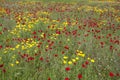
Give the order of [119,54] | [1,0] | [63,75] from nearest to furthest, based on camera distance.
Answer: [63,75], [119,54], [1,0]

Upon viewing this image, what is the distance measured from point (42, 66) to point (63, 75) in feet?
2.09

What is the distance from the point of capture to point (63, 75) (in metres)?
4.80

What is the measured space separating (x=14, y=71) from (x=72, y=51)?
6.81 ft

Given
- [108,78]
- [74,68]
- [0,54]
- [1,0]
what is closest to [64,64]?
[74,68]

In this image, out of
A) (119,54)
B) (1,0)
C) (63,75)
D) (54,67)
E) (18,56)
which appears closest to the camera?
(63,75)

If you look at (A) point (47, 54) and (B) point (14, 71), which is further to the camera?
(A) point (47, 54)

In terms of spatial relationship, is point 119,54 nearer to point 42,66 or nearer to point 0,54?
point 42,66

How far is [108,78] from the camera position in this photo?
4930 mm


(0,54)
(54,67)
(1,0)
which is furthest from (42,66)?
(1,0)

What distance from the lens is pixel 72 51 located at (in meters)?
6.37

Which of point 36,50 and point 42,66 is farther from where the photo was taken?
point 36,50

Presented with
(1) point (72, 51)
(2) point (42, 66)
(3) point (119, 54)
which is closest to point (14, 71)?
(2) point (42, 66)

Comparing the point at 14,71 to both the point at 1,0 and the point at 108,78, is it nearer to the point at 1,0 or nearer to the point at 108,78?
the point at 108,78

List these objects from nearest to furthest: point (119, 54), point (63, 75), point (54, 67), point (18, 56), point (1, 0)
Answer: point (63, 75), point (54, 67), point (18, 56), point (119, 54), point (1, 0)
